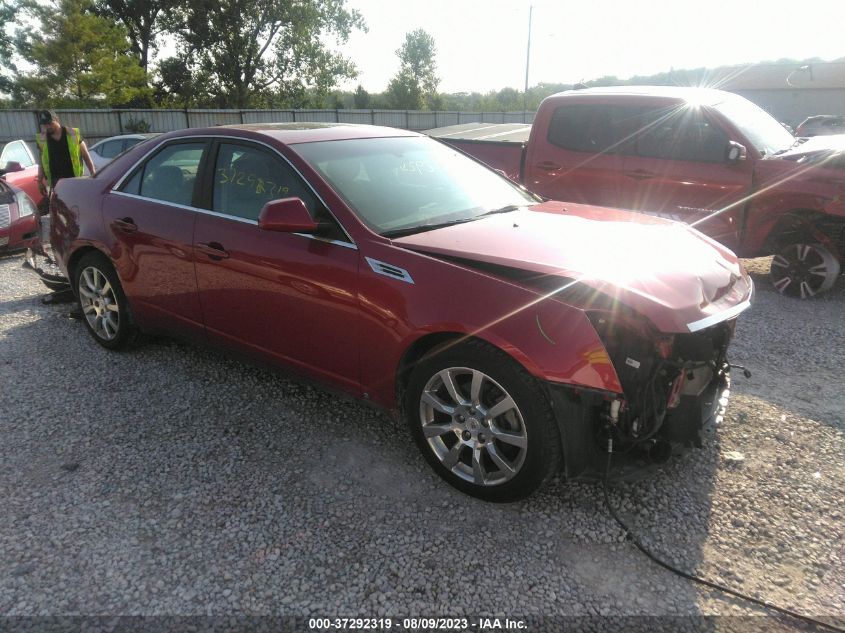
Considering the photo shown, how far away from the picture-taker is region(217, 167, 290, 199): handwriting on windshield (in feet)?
11.6

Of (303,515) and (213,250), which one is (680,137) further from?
(303,515)

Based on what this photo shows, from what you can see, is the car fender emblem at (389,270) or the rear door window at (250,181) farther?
the rear door window at (250,181)

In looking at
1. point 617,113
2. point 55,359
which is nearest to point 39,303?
point 55,359

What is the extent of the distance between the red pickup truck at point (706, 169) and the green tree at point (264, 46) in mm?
38709

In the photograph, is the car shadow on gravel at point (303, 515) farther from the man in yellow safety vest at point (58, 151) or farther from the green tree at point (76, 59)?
the green tree at point (76, 59)

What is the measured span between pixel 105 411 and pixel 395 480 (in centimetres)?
201

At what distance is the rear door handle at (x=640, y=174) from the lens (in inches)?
255

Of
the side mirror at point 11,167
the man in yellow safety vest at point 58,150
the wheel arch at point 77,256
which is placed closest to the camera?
the wheel arch at point 77,256

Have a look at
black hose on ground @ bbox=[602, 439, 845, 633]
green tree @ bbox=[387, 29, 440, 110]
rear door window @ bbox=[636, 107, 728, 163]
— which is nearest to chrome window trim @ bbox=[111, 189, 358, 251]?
black hose on ground @ bbox=[602, 439, 845, 633]

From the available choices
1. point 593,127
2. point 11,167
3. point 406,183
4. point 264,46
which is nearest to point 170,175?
point 406,183

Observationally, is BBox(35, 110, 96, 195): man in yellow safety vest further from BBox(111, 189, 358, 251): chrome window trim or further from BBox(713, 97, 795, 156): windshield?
BBox(713, 97, 795, 156): windshield

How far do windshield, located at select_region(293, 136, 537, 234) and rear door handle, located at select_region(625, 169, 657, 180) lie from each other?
2.84 metres

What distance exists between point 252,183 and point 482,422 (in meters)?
2.02

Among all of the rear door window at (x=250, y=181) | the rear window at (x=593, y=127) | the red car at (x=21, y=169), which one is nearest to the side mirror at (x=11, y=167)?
the red car at (x=21, y=169)
